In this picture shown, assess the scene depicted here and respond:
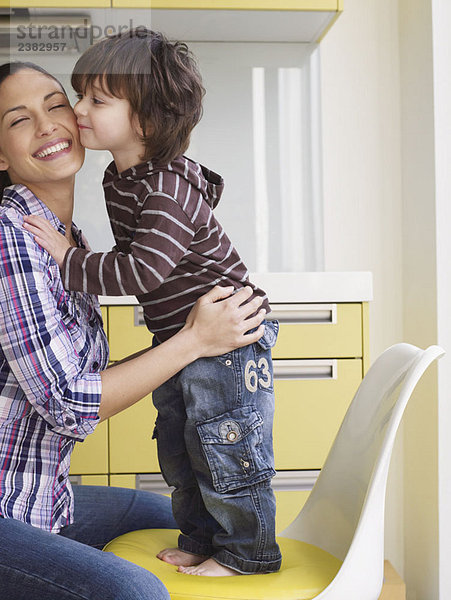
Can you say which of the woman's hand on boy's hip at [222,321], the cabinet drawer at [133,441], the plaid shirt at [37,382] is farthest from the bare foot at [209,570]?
the cabinet drawer at [133,441]

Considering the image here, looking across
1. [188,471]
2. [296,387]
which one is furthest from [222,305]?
[296,387]

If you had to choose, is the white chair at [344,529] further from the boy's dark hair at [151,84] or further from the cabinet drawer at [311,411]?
the cabinet drawer at [311,411]

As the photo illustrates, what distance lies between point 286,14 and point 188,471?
5.77 feet

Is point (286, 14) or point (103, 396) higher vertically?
point (286, 14)

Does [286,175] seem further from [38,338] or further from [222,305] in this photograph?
[38,338]

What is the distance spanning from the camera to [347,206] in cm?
276

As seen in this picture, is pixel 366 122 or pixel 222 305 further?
pixel 366 122

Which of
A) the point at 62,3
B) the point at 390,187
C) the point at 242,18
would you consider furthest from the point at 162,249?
the point at 390,187

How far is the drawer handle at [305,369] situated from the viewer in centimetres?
204

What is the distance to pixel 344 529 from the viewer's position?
3.77ft

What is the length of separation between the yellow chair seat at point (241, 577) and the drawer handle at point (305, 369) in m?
0.81

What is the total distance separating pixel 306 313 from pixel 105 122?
0.99 metres

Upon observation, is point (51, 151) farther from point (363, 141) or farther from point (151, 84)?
point (363, 141)

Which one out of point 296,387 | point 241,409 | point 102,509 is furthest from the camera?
point 296,387
